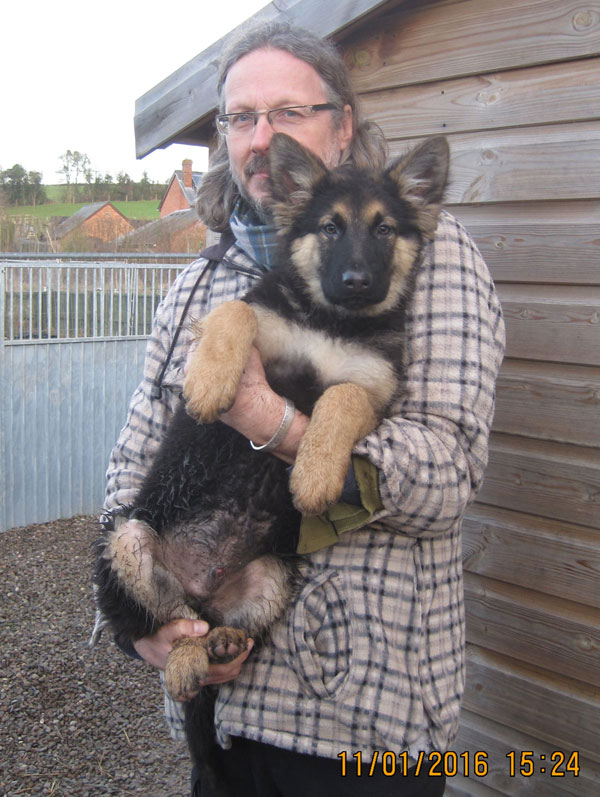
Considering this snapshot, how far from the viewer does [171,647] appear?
6.44 ft

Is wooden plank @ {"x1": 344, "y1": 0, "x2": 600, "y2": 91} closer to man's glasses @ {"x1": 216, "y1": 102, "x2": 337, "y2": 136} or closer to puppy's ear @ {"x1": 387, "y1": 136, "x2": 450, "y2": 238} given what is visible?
puppy's ear @ {"x1": 387, "y1": 136, "x2": 450, "y2": 238}

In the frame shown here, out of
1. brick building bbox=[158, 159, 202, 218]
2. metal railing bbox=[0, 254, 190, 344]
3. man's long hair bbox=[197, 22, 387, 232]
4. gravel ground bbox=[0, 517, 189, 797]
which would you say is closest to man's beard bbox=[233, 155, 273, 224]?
man's long hair bbox=[197, 22, 387, 232]

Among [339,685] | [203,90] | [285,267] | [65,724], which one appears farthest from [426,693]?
[65,724]

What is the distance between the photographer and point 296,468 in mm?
1810

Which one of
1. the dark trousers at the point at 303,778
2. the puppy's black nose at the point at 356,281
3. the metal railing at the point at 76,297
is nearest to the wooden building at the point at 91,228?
the metal railing at the point at 76,297

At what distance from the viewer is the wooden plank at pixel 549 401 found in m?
2.72

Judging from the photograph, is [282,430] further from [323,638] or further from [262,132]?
[262,132]

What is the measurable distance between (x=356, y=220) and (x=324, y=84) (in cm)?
43

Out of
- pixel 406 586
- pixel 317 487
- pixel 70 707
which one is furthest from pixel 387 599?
pixel 70 707

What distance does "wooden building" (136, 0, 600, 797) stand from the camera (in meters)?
2.69

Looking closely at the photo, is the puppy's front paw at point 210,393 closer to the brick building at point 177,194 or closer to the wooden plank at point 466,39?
the wooden plank at point 466,39

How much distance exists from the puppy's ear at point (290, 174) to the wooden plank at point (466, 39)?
109cm

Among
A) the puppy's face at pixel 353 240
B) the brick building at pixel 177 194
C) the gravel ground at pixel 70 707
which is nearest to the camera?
the puppy's face at pixel 353 240

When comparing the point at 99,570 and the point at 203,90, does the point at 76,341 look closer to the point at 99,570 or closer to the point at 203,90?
the point at 203,90
